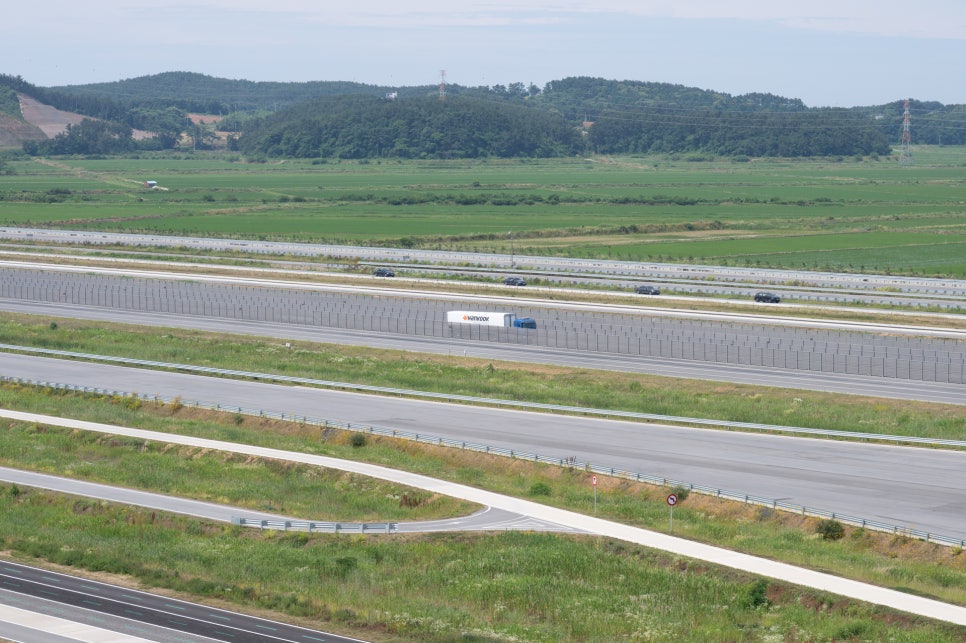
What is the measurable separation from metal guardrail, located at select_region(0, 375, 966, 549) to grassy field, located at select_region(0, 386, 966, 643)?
60 cm

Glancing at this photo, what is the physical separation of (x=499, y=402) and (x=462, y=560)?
27858 mm

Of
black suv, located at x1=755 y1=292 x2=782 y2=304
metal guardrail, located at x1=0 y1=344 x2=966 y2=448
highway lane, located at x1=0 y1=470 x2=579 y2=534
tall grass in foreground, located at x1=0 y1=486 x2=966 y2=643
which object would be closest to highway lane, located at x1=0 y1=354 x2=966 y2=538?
metal guardrail, located at x1=0 y1=344 x2=966 y2=448

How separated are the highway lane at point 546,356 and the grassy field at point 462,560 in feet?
85.1

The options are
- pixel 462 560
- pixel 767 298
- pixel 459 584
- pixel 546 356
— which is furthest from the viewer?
pixel 767 298

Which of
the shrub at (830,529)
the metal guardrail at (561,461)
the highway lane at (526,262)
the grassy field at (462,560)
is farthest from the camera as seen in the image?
the highway lane at (526,262)

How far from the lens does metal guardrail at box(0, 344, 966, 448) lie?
62500 millimetres

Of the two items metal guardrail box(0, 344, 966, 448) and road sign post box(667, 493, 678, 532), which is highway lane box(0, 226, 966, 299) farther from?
road sign post box(667, 493, 678, 532)

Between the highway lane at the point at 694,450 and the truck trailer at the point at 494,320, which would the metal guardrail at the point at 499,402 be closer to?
the highway lane at the point at 694,450

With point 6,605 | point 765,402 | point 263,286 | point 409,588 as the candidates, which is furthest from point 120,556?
point 263,286

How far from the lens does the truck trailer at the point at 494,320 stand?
97000 millimetres

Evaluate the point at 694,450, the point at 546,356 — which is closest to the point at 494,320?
the point at 546,356

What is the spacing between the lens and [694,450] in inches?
2404

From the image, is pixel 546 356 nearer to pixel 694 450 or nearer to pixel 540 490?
pixel 694 450

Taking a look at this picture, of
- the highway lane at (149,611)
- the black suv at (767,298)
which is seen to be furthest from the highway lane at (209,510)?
the black suv at (767,298)
